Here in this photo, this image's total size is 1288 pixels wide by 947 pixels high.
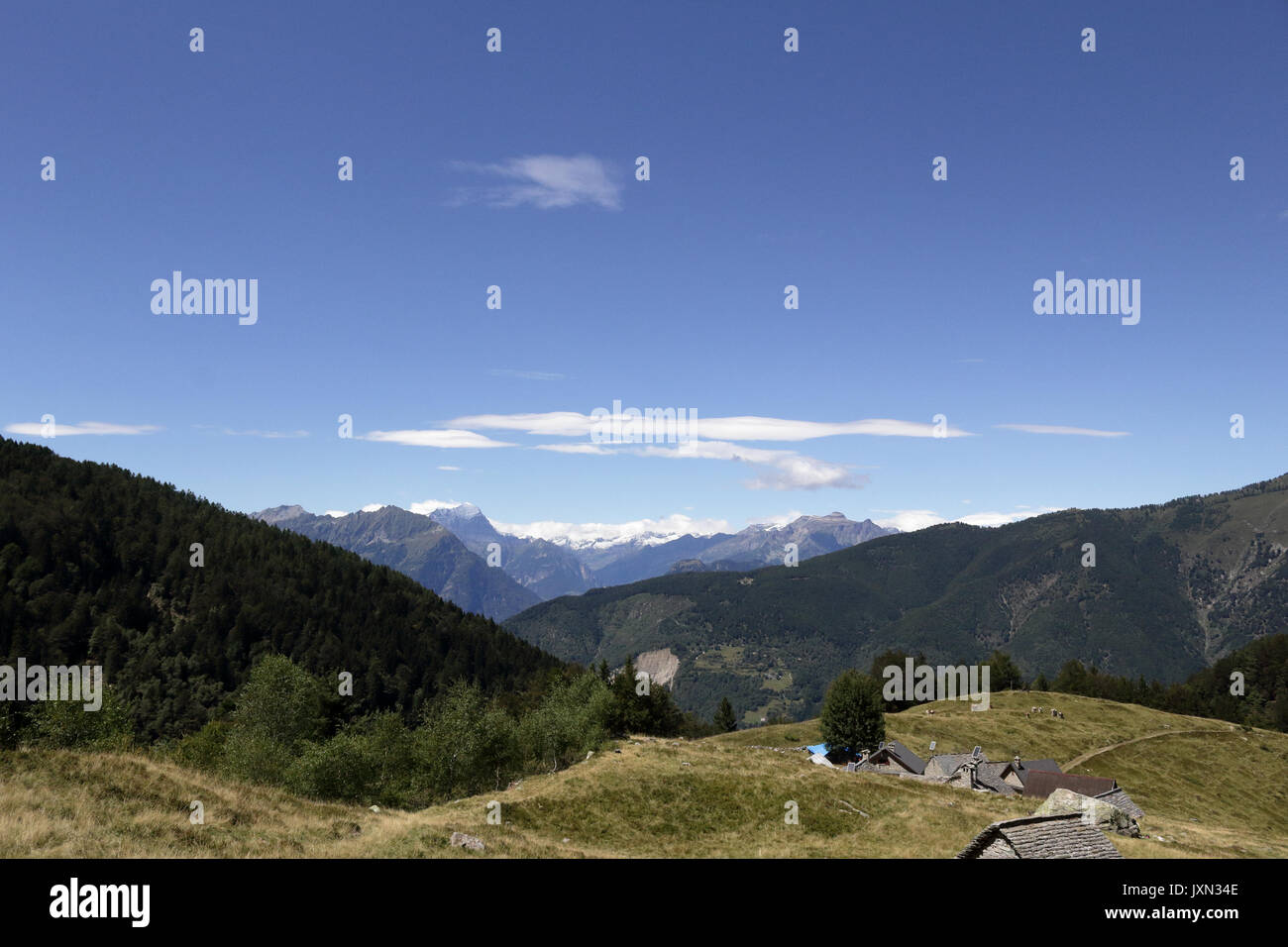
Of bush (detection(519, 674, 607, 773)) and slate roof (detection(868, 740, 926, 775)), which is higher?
bush (detection(519, 674, 607, 773))

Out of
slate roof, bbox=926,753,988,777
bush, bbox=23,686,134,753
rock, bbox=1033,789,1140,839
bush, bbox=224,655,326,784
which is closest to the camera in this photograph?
rock, bbox=1033,789,1140,839

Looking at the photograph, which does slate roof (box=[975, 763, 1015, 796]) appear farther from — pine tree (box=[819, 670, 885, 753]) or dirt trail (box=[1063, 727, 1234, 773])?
dirt trail (box=[1063, 727, 1234, 773])

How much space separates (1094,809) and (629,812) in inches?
1216

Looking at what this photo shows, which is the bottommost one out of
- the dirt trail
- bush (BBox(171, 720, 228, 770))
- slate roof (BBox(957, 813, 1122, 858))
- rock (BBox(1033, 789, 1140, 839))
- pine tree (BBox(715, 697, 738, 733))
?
pine tree (BBox(715, 697, 738, 733))

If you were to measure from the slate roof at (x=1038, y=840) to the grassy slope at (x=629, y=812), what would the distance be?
13962 millimetres

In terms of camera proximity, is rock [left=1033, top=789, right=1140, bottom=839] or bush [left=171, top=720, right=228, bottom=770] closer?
rock [left=1033, top=789, right=1140, bottom=839]

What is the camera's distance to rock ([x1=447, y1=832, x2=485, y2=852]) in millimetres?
27883

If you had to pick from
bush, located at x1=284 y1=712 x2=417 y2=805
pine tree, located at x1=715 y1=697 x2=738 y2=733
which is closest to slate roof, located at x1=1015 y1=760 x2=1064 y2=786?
bush, located at x1=284 y1=712 x2=417 y2=805

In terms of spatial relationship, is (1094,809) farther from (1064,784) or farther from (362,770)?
(362,770)

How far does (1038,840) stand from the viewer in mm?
23250

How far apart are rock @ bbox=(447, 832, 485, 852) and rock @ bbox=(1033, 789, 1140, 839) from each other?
84.7ft

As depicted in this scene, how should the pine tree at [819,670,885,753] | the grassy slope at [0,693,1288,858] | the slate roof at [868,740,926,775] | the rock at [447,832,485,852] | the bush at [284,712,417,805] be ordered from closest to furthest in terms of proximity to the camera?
1. the grassy slope at [0,693,1288,858]
2. the rock at [447,832,485,852]
3. the bush at [284,712,417,805]
4. the slate roof at [868,740,926,775]
5. the pine tree at [819,670,885,753]

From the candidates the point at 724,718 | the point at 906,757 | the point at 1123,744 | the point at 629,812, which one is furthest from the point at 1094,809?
the point at 724,718
